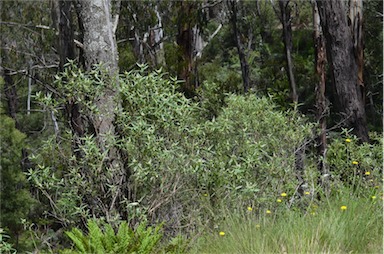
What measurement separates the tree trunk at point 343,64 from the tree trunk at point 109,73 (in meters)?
3.56

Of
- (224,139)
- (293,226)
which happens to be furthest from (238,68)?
(293,226)

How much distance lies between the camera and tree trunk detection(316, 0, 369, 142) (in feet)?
25.0

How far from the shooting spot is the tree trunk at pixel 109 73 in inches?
169

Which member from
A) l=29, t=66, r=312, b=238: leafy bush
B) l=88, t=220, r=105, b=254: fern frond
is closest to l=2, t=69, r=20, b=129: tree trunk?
l=29, t=66, r=312, b=238: leafy bush

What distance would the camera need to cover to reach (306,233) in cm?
345

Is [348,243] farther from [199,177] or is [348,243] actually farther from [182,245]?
[199,177]

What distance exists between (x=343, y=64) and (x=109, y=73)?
406 cm

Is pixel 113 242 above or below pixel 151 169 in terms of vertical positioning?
below

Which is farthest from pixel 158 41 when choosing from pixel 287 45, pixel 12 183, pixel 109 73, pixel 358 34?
pixel 109 73

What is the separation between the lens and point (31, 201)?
48.5 ft

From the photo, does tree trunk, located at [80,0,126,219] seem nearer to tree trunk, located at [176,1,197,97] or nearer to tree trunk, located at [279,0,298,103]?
tree trunk, located at [279,0,298,103]

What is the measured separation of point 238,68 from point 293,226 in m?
17.2

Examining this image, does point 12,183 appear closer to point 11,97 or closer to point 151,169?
point 11,97

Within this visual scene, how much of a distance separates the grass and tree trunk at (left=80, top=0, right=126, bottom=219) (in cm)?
84
